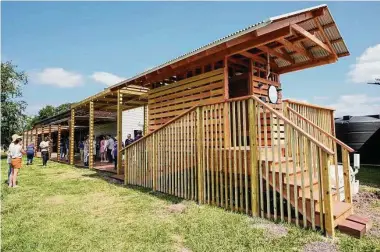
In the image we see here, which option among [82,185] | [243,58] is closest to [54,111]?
[82,185]

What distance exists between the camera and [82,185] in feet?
27.9

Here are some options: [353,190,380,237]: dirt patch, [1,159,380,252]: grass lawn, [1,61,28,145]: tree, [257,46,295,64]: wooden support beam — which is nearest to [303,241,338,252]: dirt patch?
[1,159,380,252]: grass lawn

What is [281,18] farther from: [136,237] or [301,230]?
[136,237]

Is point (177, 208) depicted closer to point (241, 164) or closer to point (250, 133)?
point (241, 164)

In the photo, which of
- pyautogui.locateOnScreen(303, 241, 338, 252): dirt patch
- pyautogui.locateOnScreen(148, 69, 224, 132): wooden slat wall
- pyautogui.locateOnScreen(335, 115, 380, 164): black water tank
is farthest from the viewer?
pyautogui.locateOnScreen(335, 115, 380, 164): black water tank

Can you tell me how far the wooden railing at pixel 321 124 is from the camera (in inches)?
200

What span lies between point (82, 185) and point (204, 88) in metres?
5.32

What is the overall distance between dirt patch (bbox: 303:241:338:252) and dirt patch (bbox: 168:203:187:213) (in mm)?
2526

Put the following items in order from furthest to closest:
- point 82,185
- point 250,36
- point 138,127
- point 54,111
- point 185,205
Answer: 1. point 54,111
2. point 138,127
3. point 82,185
4. point 185,205
5. point 250,36

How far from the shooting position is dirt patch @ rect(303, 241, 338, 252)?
11.1 feet

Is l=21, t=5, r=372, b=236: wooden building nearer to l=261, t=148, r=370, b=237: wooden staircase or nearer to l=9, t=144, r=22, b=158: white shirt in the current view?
l=261, t=148, r=370, b=237: wooden staircase

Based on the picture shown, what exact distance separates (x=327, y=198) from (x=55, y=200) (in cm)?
640

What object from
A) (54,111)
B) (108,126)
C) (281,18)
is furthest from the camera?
(54,111)

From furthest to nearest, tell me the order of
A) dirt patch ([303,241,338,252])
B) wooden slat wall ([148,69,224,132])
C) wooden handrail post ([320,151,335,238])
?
wooden slat wall ([148,69,224,132]) → wooden handrail post ([320,151,335,238]) → dirt patch ([303,241,338,252])
